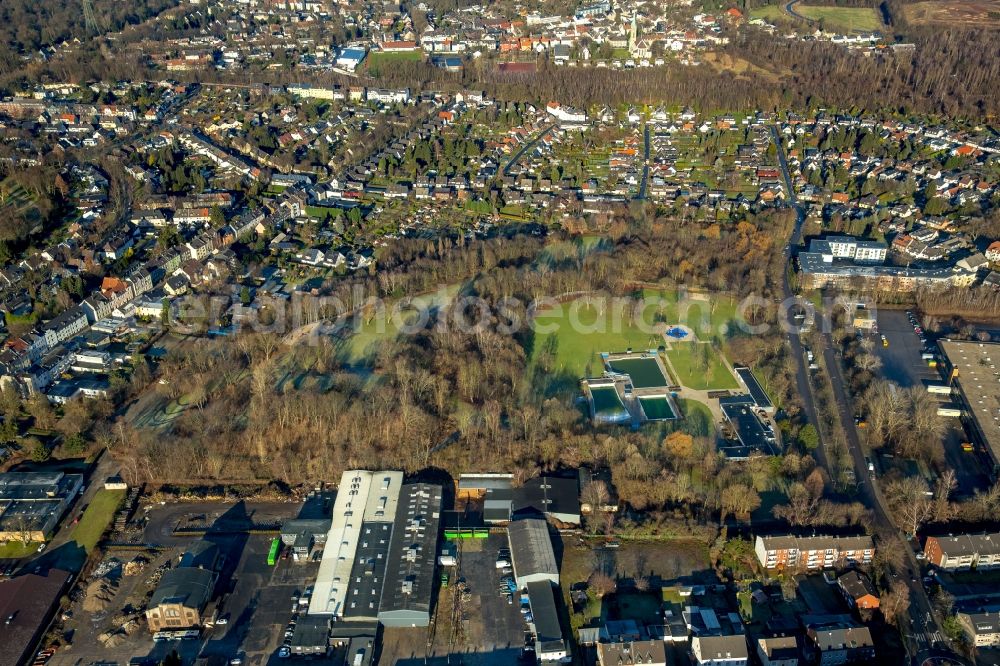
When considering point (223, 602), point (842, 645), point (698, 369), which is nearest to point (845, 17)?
point (698, 369)

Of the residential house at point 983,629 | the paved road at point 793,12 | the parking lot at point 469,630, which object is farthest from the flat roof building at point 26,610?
the paved road at point 793,12

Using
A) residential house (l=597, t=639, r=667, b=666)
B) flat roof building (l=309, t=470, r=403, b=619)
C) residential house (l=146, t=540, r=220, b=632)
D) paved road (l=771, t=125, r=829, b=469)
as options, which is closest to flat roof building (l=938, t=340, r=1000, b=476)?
paved road (l=771, t=125, r=829, b=469)

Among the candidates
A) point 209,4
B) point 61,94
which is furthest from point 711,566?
point 209,4

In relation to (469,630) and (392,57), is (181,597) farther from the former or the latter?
(392,57)

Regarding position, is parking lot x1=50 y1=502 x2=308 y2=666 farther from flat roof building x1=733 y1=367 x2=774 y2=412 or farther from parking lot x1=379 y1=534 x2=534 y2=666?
flat roof building x1=733 y1=367 x2=774 y2=412

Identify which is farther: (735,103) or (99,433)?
(735,103)

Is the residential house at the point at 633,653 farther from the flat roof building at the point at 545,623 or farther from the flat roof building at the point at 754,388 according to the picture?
the flat roof building at the point at 754,388

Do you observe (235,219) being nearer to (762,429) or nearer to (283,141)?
(283,141)
